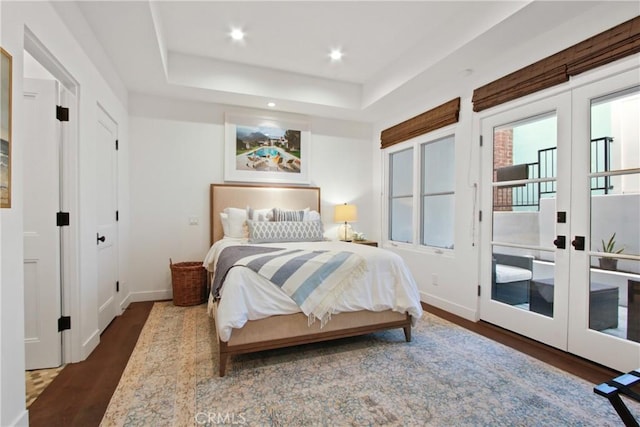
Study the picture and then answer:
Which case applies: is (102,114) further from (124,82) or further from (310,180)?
(310,180)

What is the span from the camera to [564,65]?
8.08ft

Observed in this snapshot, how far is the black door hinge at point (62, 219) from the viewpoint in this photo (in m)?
2.29

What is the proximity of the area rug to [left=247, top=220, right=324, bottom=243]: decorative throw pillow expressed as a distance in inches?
48.4

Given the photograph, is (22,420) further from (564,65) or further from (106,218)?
(564,65)

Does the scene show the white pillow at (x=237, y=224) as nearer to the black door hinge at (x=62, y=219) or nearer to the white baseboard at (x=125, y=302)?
the white baseboard at (x=125, y=302)

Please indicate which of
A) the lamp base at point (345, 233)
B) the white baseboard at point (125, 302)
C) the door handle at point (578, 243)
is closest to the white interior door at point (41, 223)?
the white baseboard at point (125, 302)

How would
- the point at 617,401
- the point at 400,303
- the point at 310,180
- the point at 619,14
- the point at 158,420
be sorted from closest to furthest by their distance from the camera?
1. the point at 617,401
2. the point at 158,420
3. the point at 619,14
4. the point at 400,303
5. the point at 310,180

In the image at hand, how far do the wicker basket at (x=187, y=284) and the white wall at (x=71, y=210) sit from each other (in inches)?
22.8

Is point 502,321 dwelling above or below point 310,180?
below

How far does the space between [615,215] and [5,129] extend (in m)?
3.69

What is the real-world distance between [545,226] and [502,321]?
101 cm

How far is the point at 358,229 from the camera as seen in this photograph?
16.8ft

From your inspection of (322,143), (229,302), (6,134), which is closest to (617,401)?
(229,302)

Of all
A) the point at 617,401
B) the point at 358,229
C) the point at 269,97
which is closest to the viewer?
the point at 617,401
